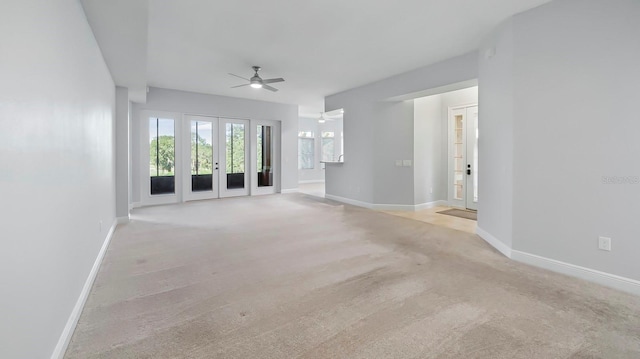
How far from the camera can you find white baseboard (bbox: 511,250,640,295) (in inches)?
106

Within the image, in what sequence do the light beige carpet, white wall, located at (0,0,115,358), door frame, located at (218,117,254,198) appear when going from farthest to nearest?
door frame, located at (218,117,254,198), the light beige carpet, white wall, located at (0,0,115,358)

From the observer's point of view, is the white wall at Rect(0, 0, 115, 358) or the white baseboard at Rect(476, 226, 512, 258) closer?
the white wall at Rect(0, 0, 115, 358)

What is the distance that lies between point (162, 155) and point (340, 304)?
22.2 ft

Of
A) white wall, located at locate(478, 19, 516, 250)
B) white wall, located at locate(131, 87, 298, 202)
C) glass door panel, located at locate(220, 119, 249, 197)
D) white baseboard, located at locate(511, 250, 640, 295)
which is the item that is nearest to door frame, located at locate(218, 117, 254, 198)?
glass door panel, located at locate(220, 119, 249, 197)

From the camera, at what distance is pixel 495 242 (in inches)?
152

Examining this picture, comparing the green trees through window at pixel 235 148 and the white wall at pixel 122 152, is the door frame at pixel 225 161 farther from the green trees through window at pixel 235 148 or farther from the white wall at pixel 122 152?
the white wall at pixel 122 152

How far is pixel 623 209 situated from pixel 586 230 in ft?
1.15

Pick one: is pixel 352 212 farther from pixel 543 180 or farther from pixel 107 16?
pixel 107 16

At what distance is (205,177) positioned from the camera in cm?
820

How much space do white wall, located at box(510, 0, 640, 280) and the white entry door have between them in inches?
133

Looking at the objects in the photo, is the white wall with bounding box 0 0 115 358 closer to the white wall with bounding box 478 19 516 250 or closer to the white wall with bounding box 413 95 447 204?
the white wall with bounding box 478 19 516 250

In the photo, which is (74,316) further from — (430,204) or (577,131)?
(430,204)

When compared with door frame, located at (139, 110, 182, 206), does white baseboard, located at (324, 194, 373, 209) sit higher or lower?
lower

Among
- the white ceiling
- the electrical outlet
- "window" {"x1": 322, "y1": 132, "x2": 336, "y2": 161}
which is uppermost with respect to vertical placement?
the white ceiling
